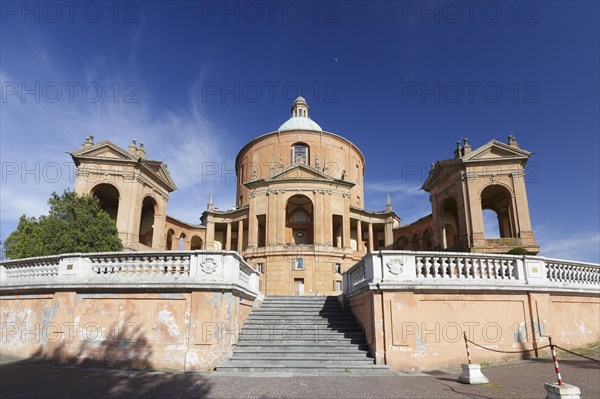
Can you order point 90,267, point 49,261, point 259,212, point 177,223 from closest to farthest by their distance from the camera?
point 90,267, point 49,261, point 259,212, point 177,223

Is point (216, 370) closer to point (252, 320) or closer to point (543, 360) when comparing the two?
point (252, 320)

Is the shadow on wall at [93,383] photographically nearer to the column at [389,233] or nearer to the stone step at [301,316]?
the stone step at [301,316]

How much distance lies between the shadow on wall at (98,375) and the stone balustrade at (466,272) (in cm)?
550

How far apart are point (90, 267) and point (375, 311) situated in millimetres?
8433

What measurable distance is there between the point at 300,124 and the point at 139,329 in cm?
3431

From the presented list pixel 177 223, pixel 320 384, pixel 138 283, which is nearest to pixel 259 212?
pixel 177 223

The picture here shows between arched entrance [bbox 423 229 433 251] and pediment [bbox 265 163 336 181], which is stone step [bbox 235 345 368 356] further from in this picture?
arched entrance [bbox 423 229 433 251]

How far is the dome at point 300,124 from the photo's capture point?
135 ft

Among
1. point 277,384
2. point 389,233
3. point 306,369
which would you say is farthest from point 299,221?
point 277,384

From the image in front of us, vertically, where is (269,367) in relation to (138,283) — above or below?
below

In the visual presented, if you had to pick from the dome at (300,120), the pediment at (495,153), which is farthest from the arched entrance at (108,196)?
the pediment at (495,153)

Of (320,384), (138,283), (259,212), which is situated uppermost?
(259,212)

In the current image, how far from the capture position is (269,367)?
947 centimetres

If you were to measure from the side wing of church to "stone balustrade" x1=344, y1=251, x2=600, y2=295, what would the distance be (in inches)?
568
